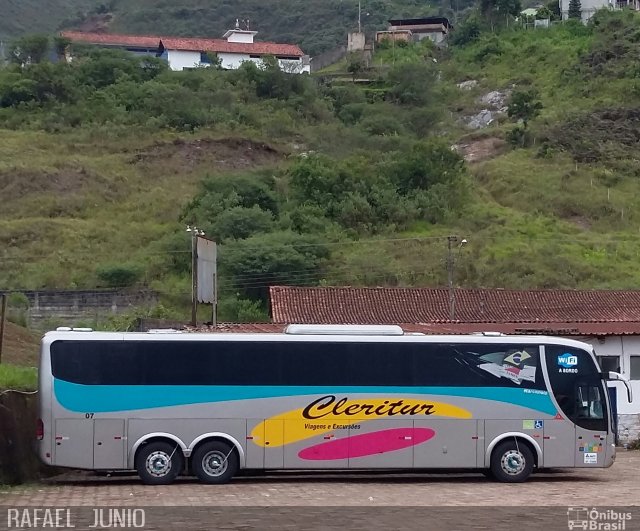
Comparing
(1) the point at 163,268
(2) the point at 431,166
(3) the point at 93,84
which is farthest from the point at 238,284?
(3) the point at 93,84

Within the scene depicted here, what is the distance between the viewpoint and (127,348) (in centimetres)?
1894

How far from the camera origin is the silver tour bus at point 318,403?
1875cm

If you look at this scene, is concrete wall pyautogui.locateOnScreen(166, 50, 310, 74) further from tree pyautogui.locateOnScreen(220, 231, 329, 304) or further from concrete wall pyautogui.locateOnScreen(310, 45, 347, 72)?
tree pyautogui.locateOnScreen(220, 231, 329, 304)

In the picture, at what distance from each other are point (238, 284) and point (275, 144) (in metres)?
26.9

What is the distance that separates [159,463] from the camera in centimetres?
1891

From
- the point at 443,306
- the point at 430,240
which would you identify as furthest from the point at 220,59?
the point at 443,306

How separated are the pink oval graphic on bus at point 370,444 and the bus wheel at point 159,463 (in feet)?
7.81

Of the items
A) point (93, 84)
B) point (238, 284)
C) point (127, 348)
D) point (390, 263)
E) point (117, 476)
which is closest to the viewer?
point (127, 348)

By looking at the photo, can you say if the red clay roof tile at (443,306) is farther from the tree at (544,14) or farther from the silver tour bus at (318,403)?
the tree at (544,14)

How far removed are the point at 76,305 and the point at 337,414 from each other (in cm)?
2861

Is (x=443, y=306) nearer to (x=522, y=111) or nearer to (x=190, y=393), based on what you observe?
(x=190, y=393)

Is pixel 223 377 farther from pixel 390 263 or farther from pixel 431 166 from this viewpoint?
pixel 431 166

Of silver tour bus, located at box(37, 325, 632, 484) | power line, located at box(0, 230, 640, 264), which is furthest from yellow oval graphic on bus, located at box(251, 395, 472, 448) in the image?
power line, located at box(0, 230, 640, 264)

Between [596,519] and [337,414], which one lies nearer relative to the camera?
[596,519]
